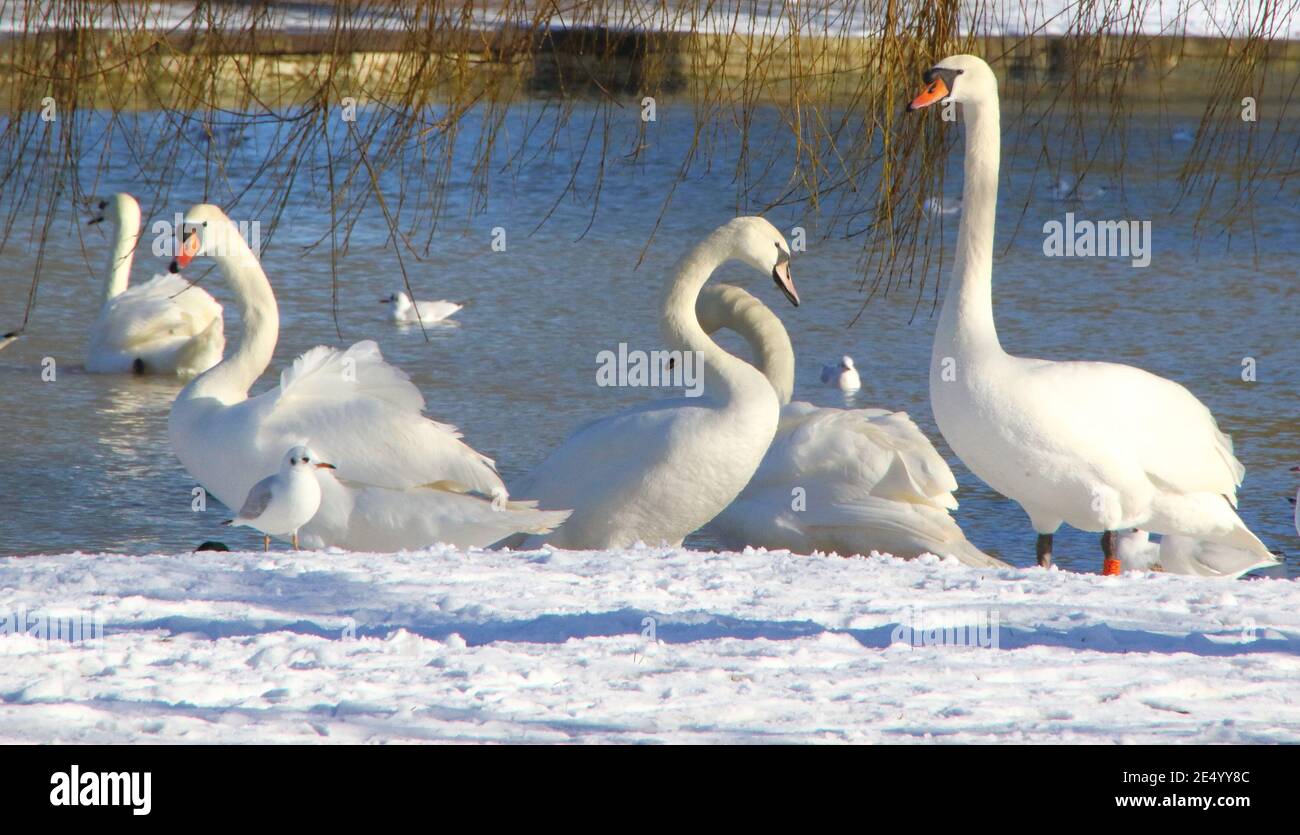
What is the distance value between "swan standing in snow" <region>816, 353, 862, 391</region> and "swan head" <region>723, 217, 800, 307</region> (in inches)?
80.0

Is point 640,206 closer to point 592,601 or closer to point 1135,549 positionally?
point 1135,549

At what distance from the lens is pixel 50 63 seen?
323cm

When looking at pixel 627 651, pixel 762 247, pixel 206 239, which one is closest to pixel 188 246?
pixel 206 239

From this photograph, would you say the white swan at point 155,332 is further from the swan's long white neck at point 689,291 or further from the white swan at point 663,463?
the white swan at point 663,463

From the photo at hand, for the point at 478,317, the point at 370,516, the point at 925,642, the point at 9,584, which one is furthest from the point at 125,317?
the point at 925,642

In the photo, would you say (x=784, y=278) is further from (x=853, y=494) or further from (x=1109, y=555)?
(x=1109, y=555)

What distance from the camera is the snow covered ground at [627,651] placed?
2.57m

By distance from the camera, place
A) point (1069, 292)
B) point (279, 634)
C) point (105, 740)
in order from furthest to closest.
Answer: point (1069, 292)
point (279, 634)
point (105, 740)

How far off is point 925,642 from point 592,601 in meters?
0.71

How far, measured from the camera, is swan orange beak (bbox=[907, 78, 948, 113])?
3.51 meters

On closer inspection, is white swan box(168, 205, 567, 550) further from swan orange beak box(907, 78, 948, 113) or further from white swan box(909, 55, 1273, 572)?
swan orange beak box(907, 78, 948, 113)

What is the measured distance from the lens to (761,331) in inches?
245

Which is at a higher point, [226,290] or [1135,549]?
[226,290]

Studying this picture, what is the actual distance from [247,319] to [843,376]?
9.74 ft
